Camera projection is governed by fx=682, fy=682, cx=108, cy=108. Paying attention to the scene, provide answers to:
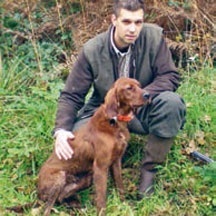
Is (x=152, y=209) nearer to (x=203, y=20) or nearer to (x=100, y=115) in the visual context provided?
(x=100, y=115)

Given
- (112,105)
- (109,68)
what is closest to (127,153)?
(109,68)

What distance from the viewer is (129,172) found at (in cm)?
595

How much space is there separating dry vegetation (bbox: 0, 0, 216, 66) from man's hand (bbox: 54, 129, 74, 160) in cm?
234

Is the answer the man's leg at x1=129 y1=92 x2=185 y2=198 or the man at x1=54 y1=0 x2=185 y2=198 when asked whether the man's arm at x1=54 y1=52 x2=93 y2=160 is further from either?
the man's leg at x1=129 y1=92 x2=185 y2=198

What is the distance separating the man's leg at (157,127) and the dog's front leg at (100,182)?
44 centimetres

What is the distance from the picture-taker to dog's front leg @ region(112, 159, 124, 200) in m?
5.48

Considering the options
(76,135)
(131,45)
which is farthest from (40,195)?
(131,45)

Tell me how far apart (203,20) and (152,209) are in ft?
9.32

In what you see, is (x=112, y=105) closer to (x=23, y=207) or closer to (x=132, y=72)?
(x=132, y=72)

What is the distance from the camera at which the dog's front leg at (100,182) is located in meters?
5.25

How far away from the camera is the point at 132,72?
5.76 m

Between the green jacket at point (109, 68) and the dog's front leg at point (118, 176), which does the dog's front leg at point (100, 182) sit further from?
the green jacket at point (109, 68)

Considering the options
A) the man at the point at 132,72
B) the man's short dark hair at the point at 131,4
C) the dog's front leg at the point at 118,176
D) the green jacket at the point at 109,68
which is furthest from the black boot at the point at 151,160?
the man's short dark hair at the point at 131,4

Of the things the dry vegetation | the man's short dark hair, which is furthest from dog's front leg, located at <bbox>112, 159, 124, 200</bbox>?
the dry vegetation
